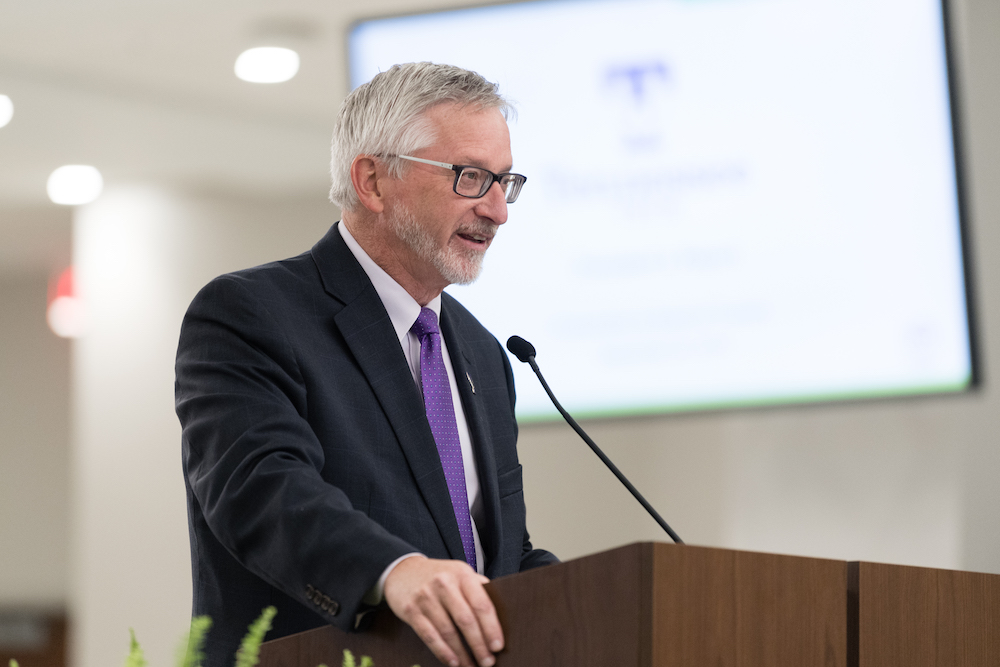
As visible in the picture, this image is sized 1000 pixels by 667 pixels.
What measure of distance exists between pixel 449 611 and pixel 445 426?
0.62 meters

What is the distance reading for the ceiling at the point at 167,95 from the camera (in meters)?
3.73

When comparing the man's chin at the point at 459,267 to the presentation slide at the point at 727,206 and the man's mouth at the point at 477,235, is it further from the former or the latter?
the presentation slide at the point at 727,206

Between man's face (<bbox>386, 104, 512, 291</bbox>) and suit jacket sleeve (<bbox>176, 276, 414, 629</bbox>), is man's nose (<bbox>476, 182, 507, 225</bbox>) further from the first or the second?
suit jacket sleeve (<bbox>176, 276, 414, 629</bbox>)

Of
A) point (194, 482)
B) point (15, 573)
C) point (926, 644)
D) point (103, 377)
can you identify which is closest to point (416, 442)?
point (194, 482)

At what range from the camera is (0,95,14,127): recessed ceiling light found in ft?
12.3

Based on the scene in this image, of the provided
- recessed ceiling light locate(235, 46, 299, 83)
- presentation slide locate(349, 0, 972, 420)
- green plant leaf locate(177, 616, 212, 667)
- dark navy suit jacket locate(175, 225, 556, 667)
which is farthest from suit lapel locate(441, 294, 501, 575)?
recessed ceiling light locate(235, 46, 299, 83)

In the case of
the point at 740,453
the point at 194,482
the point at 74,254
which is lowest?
the point at 194,482

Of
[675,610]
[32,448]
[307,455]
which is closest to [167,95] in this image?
[32,448]

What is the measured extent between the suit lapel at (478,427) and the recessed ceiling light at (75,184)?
8.32ft

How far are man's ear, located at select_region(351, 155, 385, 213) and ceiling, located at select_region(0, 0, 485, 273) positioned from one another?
2.03 metres

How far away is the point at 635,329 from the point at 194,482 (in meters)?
1.83

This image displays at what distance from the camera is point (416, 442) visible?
1.50 m

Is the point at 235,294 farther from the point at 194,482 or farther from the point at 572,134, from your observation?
the point at 572,134

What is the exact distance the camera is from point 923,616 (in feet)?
3.61
